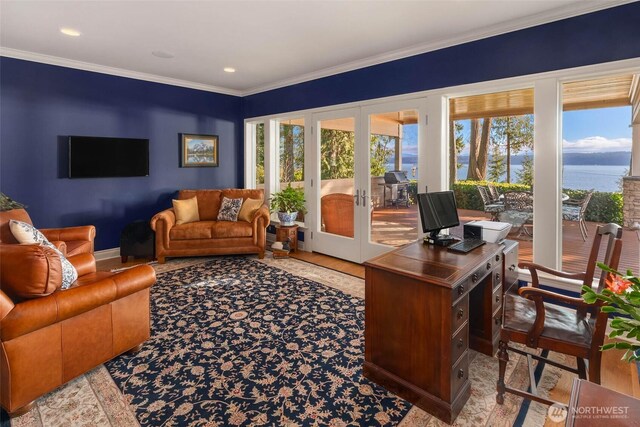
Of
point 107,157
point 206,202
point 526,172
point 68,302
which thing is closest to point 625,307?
point 68,302

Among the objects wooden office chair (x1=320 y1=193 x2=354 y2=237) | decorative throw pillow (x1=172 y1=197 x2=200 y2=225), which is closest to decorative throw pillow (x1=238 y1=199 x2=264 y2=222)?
decorative throw pillow (x1=172 y1=197 x2=200 y2=225)

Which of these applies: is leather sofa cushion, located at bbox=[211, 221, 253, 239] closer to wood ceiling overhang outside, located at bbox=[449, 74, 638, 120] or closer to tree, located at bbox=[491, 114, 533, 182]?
wood ceiling overhang outside, located at bbox=[449, 74, 638, 120]

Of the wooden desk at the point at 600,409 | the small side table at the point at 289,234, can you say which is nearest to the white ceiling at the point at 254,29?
the small side table at the point at 289,234

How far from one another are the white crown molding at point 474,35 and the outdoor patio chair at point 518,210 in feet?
6.79

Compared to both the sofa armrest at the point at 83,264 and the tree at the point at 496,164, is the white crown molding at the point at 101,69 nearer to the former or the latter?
→ the sofa armrest at the point at 83,264

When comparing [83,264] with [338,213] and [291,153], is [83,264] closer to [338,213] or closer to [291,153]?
[338,213]

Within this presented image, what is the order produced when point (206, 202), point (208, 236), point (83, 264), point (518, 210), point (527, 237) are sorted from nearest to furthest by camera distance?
1. point (83, 264)
2. point (527, 237)
3. point (518, 210)
4. point (208, 236)
5. point (206, 202)

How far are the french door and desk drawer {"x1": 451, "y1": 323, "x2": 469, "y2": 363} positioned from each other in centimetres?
236

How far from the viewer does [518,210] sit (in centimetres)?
462

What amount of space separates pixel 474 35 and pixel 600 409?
3.63 metres

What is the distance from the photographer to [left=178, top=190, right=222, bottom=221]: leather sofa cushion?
18.6 feet

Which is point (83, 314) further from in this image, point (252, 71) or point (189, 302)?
point (252, 71)

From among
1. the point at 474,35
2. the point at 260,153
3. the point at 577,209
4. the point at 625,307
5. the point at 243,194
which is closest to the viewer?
the point at 625,307

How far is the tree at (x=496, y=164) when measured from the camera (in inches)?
195
